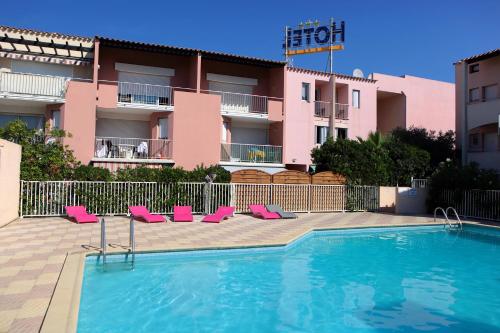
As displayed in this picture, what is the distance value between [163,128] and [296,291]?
17207mm

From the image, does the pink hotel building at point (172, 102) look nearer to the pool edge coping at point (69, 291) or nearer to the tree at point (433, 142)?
the tree at point (433, 142)

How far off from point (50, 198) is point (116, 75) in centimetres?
1005

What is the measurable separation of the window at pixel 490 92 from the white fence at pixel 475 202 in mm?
9604

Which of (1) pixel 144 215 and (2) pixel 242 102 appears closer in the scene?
(1) pixel 144 215

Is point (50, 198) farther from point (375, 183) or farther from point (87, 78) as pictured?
point (375, 183)

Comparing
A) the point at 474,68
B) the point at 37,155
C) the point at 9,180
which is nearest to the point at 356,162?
the point at 474,68

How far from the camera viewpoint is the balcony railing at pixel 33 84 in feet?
66.5

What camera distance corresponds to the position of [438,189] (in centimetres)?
2150

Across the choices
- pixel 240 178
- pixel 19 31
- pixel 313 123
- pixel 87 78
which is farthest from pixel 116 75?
pixel 313 123

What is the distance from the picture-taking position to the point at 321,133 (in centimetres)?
2859

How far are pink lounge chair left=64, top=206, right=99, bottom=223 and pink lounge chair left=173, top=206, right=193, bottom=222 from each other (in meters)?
2.90

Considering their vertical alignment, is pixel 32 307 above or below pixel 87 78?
below

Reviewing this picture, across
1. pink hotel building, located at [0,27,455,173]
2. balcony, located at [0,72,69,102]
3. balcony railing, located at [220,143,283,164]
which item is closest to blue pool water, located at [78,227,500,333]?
balcony railing, located at [220,143,283,164]

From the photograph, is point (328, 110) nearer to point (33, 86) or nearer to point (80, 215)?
point (33, 86)
